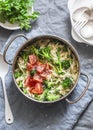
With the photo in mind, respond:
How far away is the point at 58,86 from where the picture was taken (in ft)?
5.08

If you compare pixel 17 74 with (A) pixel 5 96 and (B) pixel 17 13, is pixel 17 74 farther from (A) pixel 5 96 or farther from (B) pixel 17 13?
(B) pixel 17 13

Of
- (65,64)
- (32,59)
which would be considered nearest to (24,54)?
(32,59)

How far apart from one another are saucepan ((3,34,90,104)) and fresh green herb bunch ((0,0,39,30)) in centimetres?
8

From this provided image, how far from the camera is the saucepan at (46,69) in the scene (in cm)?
153

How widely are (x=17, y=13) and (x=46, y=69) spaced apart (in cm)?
23

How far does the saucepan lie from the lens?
1532 millimetres

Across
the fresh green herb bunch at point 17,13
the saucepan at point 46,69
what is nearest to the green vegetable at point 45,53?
the saucepan at point 46,69

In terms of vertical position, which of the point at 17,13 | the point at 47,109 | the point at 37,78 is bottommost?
the point at 47,109

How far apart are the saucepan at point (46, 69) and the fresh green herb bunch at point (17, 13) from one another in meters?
0.08

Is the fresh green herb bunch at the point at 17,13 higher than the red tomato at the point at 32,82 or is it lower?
higher

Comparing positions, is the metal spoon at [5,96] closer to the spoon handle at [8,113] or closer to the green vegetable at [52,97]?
the spoon handle at [8,113]

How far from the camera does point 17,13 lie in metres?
1.61

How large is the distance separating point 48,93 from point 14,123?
0.52 feet

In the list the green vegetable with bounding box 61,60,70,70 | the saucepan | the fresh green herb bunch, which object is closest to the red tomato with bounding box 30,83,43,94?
the saucepan
